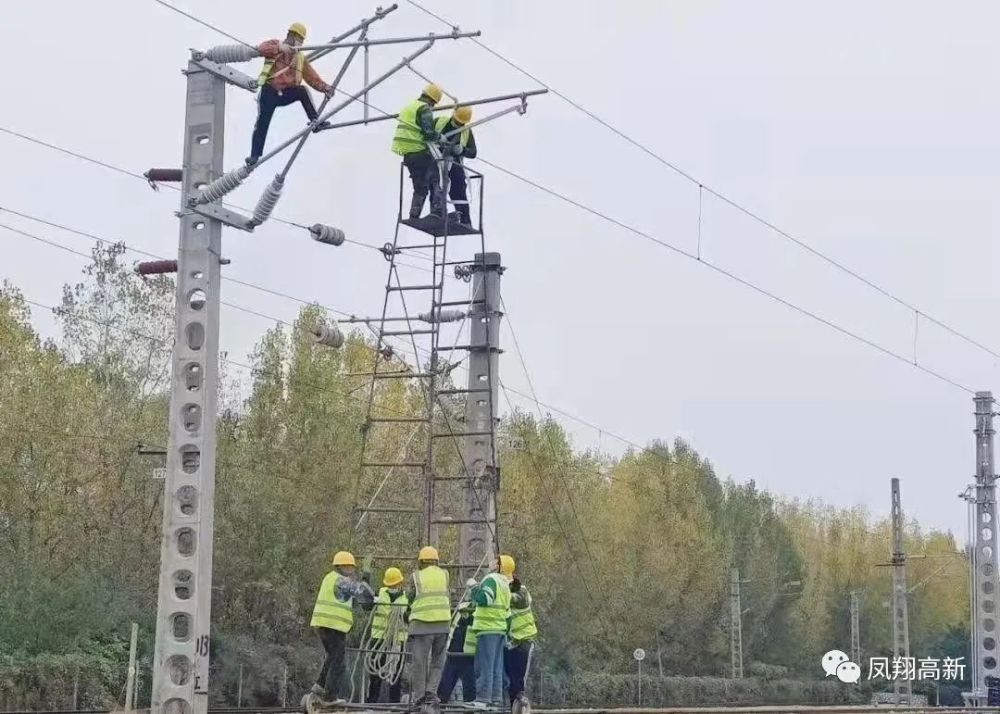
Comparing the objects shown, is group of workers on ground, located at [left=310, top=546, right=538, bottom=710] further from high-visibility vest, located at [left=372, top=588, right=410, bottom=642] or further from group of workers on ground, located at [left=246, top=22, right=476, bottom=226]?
group of workers on ground, located at [left=246, top=22, right=476, bottom=226]

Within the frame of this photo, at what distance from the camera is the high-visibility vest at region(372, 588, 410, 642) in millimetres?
16172

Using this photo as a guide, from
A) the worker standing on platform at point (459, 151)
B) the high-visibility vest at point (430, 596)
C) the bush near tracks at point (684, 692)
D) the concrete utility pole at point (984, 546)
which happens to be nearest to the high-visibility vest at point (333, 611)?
the high-visibility vest at point (430, 596)

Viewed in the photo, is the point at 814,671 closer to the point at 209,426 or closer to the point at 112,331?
the point at 112,331

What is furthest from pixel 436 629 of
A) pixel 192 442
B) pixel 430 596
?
pixel 192 442

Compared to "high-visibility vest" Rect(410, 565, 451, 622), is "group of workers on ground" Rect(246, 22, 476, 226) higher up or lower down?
higher up

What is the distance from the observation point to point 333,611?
15.7 m

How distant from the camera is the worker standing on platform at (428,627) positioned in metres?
15.3

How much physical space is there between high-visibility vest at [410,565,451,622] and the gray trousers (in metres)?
0.28

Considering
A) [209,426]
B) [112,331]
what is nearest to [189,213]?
[209,426]

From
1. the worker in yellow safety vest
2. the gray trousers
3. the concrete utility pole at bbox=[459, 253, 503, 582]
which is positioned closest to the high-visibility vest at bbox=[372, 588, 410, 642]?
the worker in yellow safety vest

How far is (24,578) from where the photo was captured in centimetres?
3438

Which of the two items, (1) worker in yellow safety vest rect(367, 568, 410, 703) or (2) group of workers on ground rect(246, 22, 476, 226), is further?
(1) worker in yellow safety vest rect(367, 568, 410, 703)

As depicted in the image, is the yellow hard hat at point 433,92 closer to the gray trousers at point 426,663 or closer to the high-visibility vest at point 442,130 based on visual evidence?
the high-visibility vest at point 442,130

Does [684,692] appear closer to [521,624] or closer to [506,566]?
[506,566]
